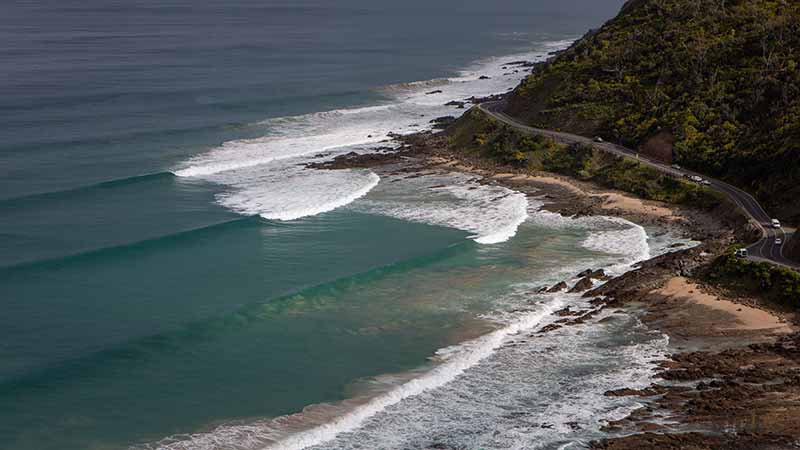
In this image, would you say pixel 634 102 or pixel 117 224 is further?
pixel 634 102

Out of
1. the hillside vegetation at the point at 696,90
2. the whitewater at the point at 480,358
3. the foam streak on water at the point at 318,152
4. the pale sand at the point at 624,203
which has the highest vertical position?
the hillside vegetation at the point at 696,90

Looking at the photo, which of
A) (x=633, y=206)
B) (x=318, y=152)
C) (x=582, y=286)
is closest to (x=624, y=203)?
(x=633, y=206)

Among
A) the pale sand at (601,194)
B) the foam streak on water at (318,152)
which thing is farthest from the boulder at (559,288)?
the pale sand at (601,194)

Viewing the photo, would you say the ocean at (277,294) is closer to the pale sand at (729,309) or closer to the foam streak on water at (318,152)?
the foam streak on water at (318,152)

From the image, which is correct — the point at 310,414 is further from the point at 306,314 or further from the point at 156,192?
the point at 156,192

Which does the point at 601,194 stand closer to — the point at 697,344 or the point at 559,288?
the point at 559,288

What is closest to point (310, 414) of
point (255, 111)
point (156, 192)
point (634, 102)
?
point (156, 192)

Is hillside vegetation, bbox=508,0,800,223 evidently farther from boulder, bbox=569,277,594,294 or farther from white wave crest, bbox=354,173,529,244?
boulder, bbox=569,277,594,294

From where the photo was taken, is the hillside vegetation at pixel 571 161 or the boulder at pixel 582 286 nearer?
the boulder at pixel 582 286
